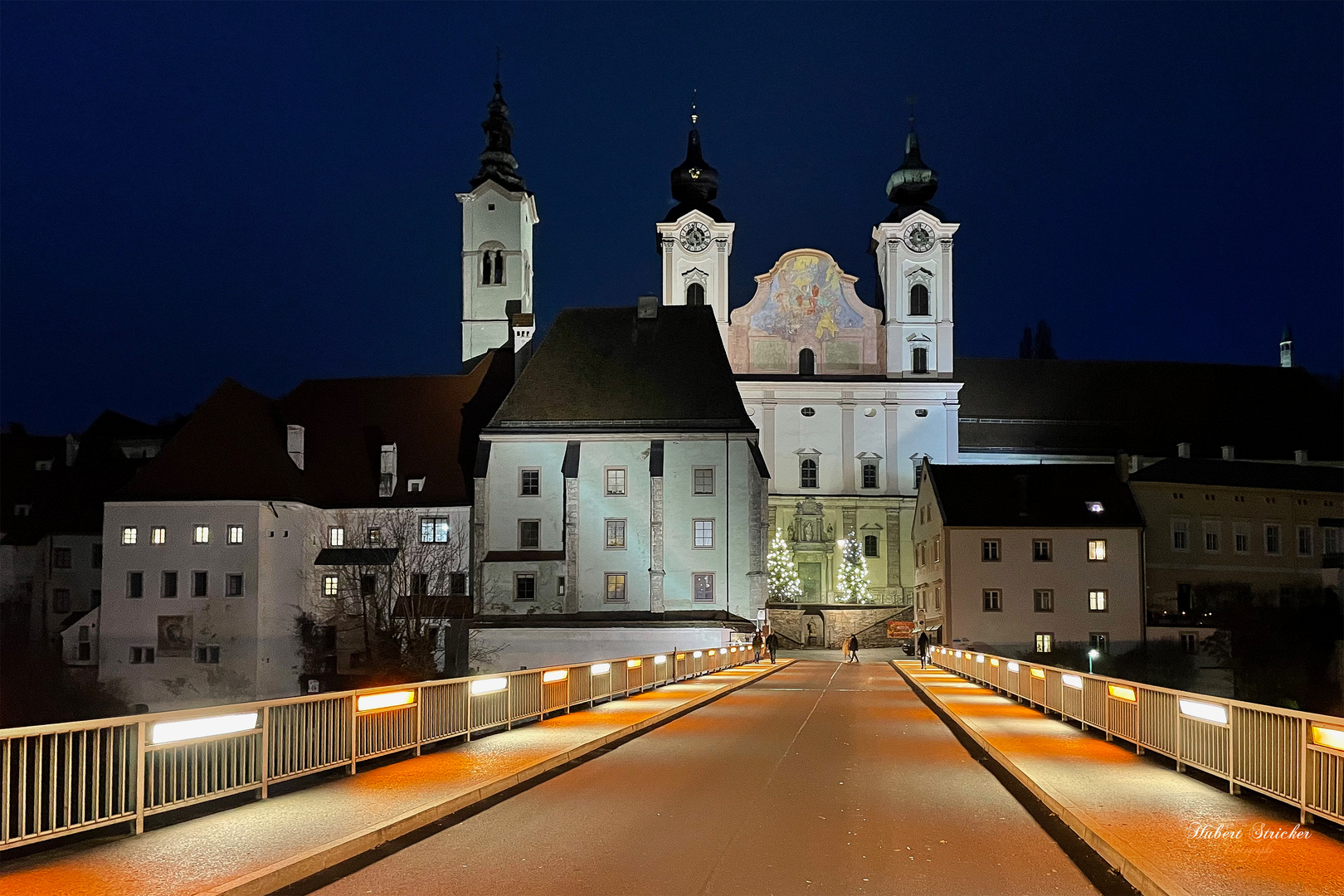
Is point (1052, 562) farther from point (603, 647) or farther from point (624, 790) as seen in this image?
point (624, 790)

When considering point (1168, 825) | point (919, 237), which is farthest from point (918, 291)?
point (1168, 825)

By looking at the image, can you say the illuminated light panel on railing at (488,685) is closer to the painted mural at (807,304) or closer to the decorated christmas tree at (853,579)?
the decorated christmas tree at (853,579)

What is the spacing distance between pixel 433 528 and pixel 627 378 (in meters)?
12.5

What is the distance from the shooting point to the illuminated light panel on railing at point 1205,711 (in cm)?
1432

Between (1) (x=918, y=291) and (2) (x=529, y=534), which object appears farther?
(1) (x=918, y=291)

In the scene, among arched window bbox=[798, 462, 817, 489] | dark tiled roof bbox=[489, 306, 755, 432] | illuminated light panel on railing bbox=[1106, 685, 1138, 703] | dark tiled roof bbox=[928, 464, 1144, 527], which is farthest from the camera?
arched window bbox=[798, 462, 817, 489]

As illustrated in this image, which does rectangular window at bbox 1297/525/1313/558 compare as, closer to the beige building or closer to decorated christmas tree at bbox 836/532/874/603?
the beige building

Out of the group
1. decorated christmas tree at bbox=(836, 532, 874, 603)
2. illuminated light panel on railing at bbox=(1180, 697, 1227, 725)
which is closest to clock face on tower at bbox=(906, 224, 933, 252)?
decorated christmas tree at bbox=(836, 532, 874, 603)

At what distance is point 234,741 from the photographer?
43.1 feet

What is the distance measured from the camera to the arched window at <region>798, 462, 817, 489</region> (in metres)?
87.9

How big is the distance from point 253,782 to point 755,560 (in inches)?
1967

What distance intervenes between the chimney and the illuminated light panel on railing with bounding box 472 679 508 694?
165ft

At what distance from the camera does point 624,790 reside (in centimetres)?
1452

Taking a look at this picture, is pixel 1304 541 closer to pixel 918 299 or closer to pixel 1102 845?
pixel 918 299
